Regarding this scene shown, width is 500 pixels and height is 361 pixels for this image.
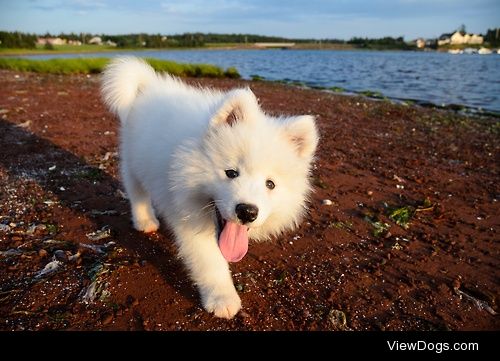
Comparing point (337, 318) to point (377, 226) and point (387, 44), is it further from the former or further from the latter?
point (387, 44)

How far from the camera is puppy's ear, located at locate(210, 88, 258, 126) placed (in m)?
2.40

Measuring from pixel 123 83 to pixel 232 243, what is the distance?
1867 millimetres

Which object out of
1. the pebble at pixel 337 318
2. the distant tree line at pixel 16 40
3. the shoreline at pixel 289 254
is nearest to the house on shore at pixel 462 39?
the distant tree line at pixel 16 40

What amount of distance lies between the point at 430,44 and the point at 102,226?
97.1m

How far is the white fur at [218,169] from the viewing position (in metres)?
2.37

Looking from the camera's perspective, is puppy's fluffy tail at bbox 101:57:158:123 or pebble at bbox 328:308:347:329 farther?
puppy's fluffy tail at bbox 101:57:158:123

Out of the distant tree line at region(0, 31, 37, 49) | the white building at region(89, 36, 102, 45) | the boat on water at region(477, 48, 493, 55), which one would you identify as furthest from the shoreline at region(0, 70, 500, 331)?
the boat on water at region(477, 48, 493, 55)

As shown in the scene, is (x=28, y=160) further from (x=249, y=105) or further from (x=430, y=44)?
(x=430, y=44)

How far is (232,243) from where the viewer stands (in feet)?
8.14

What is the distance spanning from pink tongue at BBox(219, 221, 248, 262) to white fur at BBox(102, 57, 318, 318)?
0.14 m

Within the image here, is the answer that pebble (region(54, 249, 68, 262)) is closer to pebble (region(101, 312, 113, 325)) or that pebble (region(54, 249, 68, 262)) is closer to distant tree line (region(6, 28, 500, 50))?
pebble (region(101, 312, 113, 325))

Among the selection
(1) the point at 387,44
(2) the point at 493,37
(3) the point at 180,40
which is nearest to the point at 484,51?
(2) the point at 493,37
